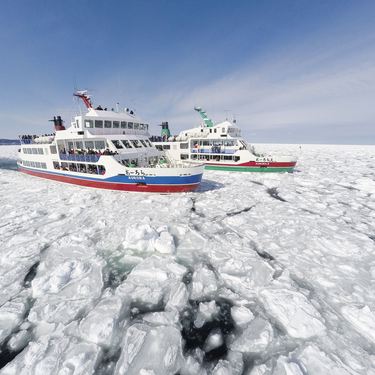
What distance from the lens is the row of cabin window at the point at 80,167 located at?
15113 millimetres

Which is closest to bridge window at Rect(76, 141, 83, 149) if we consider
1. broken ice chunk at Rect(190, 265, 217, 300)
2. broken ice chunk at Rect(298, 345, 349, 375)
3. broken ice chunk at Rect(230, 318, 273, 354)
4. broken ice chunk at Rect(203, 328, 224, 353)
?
broken ice chunk at Rect(190, 265, 217, 300)

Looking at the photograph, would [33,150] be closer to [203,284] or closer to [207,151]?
[207,151]

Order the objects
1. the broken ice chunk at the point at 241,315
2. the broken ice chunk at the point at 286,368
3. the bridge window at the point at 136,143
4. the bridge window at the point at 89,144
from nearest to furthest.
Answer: the broken ice chunk at the point at 286,368 → the broken ice chunk at the point at 241,315 → the bridge window at the point at 89,144 → the bridge window at the point at 136,143

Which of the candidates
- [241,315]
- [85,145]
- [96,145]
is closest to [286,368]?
[241,315]

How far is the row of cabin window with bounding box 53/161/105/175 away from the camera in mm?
15113

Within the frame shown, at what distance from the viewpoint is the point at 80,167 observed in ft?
55.6

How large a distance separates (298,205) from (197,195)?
6207 millimetres

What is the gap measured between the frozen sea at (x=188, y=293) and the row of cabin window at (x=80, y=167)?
528cm

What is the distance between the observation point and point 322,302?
501cm

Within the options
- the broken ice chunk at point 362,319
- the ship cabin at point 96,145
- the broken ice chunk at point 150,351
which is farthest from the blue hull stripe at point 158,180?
the broken ice chunk at point 362,319

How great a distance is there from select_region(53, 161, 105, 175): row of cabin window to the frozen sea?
5.28m

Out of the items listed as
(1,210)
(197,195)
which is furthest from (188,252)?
(1,210)

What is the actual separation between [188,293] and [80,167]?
49.9ft

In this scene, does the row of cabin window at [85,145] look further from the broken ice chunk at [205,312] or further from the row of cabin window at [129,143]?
the broken ice chunk at [205,312]
